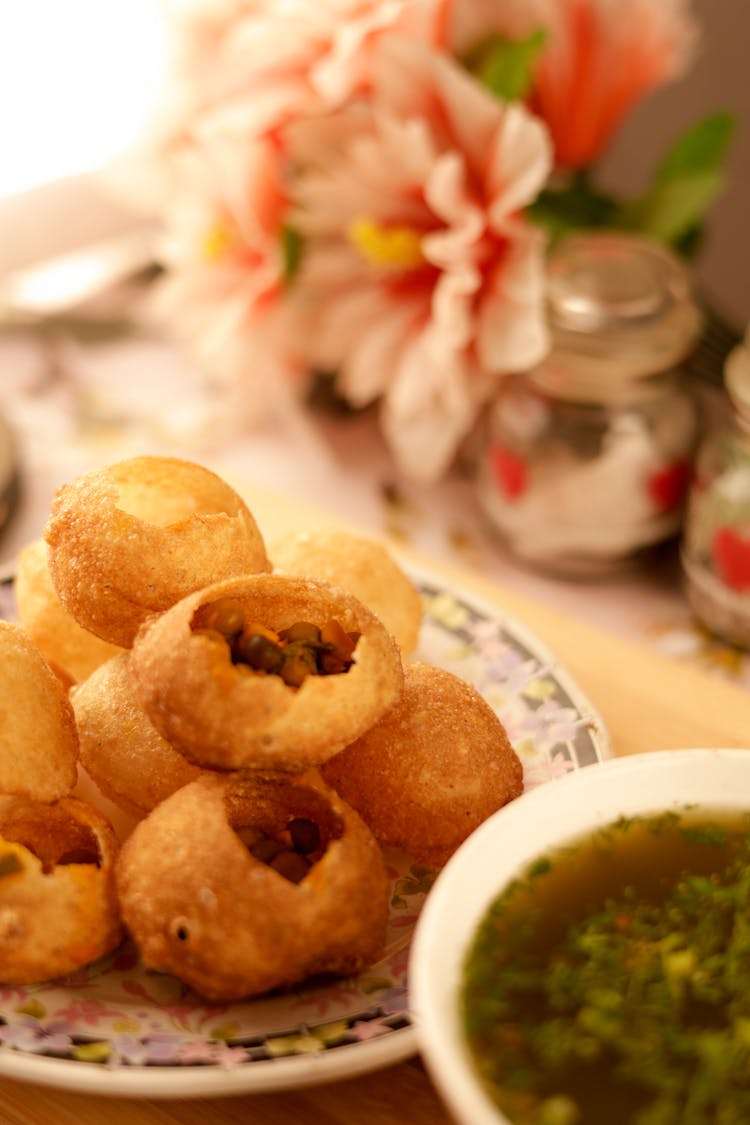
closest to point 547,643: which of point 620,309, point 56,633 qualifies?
point 620,309

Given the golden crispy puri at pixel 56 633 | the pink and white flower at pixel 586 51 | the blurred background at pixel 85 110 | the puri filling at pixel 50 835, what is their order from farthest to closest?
the blurred background at pixel 85 110
the pink and white flower at pixel 586 51
the golden crispy puri at pixel 56 633
the puri filling at pixel 50 835

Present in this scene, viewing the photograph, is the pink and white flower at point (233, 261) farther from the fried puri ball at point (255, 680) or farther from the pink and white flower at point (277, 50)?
the fried puri ball at point (255, 680)

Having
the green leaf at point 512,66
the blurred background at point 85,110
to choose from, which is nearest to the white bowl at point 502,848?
the green leaf at point 512,66

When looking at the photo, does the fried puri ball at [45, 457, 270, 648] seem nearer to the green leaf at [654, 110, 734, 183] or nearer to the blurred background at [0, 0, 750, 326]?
the green leaf at [654, 110, 734, 183]

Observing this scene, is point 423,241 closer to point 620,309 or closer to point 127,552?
point 620,309

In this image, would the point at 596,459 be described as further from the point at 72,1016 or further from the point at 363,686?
the point at 72,1016

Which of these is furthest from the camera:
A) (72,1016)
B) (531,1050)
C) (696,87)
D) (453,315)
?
(696,87)

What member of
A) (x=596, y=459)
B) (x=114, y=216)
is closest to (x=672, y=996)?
(x=596, y=459)

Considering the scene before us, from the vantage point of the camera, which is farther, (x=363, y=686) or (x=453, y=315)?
(x=453, y=315)
